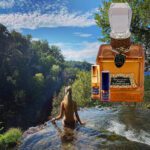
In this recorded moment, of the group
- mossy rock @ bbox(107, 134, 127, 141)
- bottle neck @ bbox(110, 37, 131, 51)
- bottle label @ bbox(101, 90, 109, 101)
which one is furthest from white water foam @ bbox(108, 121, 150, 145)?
bottle neck @ bbox(110, 37, 131, 51)

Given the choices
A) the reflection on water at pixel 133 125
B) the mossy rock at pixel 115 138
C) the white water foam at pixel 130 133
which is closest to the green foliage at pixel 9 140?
the reflection on water at pixel 133 125

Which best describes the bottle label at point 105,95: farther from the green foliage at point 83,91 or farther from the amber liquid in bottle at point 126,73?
the green foliage at point 83,91

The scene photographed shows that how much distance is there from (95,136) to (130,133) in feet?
7.33

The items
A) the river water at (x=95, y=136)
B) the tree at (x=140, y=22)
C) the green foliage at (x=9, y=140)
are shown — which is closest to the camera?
the river water at (x=95, y=136)

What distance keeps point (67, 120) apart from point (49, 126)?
1.79 metres

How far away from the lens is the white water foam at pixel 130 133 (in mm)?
15108

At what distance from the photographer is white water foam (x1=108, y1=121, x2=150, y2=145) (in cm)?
1511

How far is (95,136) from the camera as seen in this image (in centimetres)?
1484

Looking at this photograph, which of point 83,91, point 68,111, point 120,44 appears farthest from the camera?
point 83,91

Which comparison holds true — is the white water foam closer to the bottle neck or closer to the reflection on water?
the reflection on water

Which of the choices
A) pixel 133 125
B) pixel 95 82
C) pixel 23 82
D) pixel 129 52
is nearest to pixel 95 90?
pixel 95 82

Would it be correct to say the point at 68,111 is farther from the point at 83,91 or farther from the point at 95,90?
the point at 83,91

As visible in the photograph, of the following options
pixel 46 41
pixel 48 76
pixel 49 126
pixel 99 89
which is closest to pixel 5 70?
pixel 48 76

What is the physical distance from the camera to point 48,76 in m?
106
